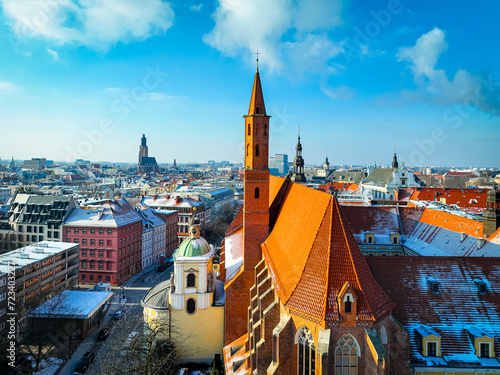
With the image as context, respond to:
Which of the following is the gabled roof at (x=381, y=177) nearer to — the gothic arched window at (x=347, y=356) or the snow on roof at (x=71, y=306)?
the snow on roof at (x=71, y=306)

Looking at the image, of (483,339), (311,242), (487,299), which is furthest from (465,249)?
(311,242)

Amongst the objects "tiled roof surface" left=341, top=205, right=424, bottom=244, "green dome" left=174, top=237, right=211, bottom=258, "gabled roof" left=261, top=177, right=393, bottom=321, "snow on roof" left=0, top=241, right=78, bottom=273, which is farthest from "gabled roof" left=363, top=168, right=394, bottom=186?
"gabled roof" left=261, top=177, right=393, bottom=321

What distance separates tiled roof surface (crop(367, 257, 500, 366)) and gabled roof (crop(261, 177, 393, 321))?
3246mm

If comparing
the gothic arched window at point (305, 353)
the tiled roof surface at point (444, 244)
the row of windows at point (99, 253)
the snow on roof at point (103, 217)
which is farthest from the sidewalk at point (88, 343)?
the tiled roof surface at point (444, 244)

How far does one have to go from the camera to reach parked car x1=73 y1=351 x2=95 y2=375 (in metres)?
31.9

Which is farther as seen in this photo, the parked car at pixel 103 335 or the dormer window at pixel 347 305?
the parked car at pixel 103 335

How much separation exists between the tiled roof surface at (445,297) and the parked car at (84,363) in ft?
83.9

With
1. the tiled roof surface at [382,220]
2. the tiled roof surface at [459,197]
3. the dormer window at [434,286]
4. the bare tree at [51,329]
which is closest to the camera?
the dormer window at [434,286]

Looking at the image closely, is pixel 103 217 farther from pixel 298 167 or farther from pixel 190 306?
pixel 298 167

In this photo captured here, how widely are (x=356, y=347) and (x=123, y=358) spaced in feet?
59.5

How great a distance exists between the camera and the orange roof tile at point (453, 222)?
3919 centimetres

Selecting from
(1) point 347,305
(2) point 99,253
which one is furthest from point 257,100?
(2) point 99,253

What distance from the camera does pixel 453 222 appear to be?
4269cm

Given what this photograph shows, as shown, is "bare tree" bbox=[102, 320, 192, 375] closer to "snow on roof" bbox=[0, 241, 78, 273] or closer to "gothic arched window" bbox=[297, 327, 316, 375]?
"gothic arched window" bbox=[297, 327, 316, 375]
